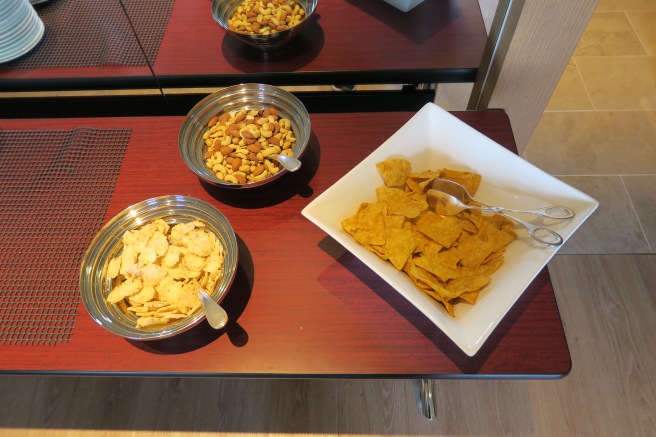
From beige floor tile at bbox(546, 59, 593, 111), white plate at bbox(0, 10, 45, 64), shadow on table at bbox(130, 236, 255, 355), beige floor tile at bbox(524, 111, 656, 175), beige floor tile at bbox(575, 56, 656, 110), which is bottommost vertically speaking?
beige floor tile at bbox(524, 111, 656, 175)

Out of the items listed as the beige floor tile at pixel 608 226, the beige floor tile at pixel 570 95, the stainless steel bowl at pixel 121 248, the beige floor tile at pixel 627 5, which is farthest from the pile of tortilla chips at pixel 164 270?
the beige floor tile at pixel 627 5

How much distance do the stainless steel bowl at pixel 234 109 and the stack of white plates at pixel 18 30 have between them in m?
0.55

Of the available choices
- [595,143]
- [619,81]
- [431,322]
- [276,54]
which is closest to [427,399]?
[431,322]

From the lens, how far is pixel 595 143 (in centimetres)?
182

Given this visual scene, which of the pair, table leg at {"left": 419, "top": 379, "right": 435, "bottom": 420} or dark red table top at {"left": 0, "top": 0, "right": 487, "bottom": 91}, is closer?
dark red table top at {"left": 0, "top": 0, "right": 487, "bottom": 91}

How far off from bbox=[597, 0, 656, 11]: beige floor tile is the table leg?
2.14 m

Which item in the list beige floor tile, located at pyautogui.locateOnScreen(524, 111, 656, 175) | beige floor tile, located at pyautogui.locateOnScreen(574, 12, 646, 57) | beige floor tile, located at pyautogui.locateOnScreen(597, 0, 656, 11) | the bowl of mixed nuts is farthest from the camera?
beige floor tile, located at pyautogui.locateOnScreen(597, 0, 656, 11)

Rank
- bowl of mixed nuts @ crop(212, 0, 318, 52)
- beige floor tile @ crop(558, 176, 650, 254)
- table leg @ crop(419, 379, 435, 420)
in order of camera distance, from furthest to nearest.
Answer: beige floor tile @ crop(558, 176, 650, 254)
table leg @ crop(419, 379, 435, 420)
bowl of mixed nuts @ crop(212, 0, 318, 52)

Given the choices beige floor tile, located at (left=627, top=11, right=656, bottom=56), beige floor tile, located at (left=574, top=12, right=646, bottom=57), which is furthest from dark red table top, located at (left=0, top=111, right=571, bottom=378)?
beige floor tile, located at (left=627, top=11, right=656, bottom=56)

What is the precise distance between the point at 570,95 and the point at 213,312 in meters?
1.92

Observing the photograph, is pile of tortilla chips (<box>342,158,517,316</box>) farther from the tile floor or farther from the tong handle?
the tile floor

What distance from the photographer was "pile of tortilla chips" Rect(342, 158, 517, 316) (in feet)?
2.28

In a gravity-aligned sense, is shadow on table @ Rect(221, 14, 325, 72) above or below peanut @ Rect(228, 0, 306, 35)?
below

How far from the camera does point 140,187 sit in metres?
0.91
